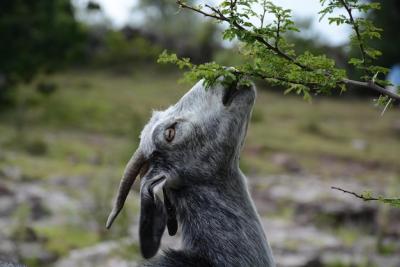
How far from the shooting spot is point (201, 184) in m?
4.30

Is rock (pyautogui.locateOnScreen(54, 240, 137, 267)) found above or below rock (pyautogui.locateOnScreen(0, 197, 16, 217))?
above

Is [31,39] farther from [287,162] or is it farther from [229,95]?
[229,95]

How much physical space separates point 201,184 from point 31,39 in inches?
790

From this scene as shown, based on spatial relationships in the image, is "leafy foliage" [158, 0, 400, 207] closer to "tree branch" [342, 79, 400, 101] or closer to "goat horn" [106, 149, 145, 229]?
"tree branch" [342, 79, 400, 101]

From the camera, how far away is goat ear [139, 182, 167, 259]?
13.4ft

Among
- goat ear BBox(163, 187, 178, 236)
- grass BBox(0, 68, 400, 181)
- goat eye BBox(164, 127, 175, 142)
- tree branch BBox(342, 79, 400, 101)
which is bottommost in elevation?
grass BBox(0, 68, 400, 181)

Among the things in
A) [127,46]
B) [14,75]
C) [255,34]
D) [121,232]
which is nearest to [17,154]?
[14,75]

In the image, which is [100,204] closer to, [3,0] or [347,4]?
[347,4]

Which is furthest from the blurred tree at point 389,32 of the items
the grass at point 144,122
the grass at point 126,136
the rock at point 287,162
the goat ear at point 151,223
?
the goat ear at point 151,223

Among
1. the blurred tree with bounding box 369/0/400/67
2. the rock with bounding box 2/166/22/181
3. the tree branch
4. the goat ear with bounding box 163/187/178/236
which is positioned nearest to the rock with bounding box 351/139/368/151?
the blurred tree with bounding box 369/0/400/67

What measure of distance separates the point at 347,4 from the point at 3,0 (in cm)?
2101

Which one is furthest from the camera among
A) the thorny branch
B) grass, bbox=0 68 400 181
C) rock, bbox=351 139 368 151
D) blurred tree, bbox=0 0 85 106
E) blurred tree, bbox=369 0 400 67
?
blurred tree, bbox=369 0 400 67

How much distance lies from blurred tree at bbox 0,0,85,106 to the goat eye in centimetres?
1860

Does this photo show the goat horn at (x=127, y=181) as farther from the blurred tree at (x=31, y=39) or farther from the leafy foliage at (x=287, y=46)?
the blurred tree at (x=31, y=39)
